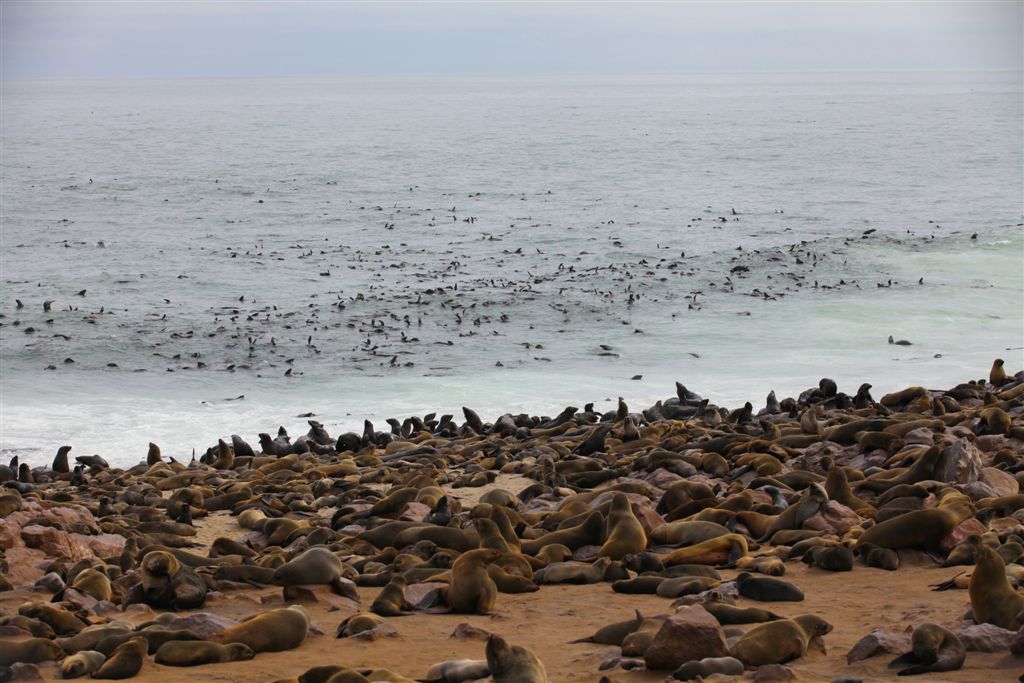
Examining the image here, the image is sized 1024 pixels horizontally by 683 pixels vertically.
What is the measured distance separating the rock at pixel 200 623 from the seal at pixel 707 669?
2.41m

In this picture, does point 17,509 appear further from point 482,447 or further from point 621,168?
point 621,168

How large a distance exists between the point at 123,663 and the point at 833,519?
472 cm

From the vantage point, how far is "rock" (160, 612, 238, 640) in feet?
18.9

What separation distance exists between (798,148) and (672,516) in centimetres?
6120

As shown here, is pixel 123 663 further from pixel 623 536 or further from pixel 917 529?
pixel 917 529

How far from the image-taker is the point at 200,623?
586 centimetres

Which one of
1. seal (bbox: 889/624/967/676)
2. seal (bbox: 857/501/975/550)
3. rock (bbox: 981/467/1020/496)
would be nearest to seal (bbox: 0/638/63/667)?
seal (bbox: 889/624/967/676)

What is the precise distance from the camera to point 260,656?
5.64 metres

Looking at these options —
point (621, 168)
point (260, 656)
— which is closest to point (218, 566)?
point (260, 656)

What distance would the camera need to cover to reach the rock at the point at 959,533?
6.95 m

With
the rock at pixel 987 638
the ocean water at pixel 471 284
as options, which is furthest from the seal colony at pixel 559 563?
the ocean water at pixel 471 284

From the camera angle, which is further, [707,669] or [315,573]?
[315,573]

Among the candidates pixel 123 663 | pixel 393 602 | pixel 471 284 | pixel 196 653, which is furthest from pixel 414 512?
pixel 471 284

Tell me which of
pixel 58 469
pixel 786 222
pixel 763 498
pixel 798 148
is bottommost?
pixel 58 469
